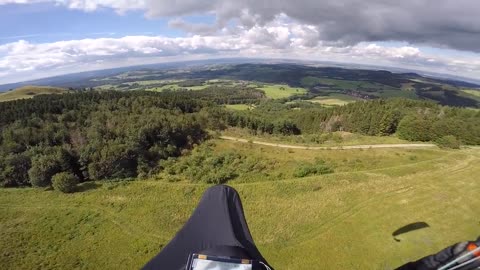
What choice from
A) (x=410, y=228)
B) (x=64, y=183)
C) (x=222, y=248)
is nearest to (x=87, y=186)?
(x=64, y=183)

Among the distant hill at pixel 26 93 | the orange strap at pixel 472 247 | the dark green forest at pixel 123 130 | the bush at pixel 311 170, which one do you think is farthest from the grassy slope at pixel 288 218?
the distant hill at pixel 26 93

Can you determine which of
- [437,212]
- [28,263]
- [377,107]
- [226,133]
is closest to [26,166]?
[28,263]

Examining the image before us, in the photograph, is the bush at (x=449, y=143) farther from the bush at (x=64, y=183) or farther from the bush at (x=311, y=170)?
the bush at (x=64, y=183)

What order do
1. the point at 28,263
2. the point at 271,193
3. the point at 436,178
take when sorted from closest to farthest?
the point at 28,263
the point at 436,178
the point at 271,193

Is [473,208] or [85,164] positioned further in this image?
[85,164]

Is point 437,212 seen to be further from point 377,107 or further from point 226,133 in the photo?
point 377,107

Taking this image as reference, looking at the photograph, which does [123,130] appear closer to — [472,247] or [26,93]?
[472,247]

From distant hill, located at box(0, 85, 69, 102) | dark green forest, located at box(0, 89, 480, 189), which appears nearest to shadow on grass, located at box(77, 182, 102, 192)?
dark green forest, located at box(0, 89, 480, 189)
